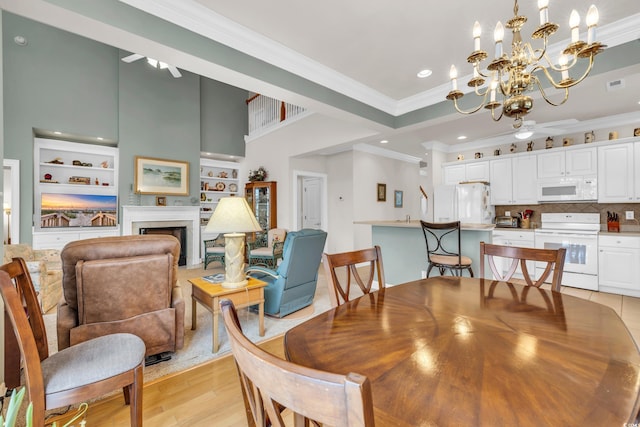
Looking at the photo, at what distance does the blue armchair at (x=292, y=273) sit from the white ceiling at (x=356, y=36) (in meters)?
1.54

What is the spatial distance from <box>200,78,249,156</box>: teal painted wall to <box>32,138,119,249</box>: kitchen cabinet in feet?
6.64

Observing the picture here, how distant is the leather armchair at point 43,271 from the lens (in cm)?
304

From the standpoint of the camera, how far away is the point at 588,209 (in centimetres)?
443

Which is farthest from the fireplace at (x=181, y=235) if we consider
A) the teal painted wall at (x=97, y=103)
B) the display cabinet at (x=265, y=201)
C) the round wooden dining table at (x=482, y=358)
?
the round wooden dining table at (x=482, y=358)

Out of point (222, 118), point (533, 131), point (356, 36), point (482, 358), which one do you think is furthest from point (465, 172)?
point (222, 118)

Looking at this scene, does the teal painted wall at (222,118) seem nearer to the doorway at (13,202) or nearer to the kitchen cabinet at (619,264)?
the doorway at (13,202)

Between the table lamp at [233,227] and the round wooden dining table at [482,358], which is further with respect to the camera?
the table lamp at [233,227]

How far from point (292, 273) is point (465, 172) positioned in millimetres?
4356

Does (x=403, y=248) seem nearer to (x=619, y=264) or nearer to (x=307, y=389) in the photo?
(x=619, y=264)

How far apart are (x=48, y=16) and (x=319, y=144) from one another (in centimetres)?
392

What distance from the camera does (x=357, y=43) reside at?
8.57 feet

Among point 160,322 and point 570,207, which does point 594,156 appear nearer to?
point 570,207

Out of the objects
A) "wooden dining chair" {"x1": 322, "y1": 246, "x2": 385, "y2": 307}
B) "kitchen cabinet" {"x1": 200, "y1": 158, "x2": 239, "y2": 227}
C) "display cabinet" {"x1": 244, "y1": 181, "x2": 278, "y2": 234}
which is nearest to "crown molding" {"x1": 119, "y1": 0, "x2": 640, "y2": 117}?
"wooden dining chair" {"x1": 322, "y1": 246, "x2": 385, "y2": 307}

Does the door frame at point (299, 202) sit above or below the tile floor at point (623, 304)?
above
